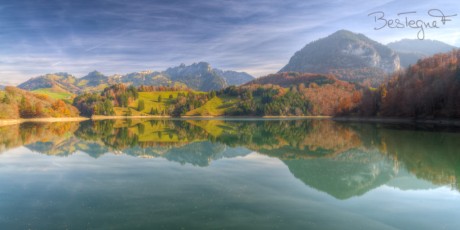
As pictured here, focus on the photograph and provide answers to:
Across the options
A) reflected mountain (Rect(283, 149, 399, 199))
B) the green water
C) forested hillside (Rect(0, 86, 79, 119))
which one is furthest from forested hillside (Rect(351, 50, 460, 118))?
forested hillside (Rect(0, 86, 79, 119))

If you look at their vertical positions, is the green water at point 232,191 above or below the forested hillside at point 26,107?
below

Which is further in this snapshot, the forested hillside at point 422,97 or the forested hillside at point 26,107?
the forested hillside at point 26,107

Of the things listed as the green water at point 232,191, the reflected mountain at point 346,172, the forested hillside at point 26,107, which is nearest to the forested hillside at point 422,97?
the green water at point 232,191

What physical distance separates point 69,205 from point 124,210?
363 cm

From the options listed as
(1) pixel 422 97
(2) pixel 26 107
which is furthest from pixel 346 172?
(2) pixel 26 107

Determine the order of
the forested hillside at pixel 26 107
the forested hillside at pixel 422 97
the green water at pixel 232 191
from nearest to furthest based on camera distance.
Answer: the green water at pixel 232 191, the forested hillside at pixel 422 97, the forested hillside at pixel 26 107

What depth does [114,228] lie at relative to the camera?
14008 mm

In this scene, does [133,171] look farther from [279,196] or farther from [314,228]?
[314,228]

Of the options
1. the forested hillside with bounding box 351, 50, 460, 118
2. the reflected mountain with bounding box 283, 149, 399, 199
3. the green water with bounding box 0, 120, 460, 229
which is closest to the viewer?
the green water with bounding box 0, 120, 460, 229

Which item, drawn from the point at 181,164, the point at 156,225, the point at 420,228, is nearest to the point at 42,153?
the point at 181,164

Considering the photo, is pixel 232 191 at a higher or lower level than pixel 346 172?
higher

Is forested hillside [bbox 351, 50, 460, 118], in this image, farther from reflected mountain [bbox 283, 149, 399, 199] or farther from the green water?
reflected mountain [bbox 283, 149, 399, 199]

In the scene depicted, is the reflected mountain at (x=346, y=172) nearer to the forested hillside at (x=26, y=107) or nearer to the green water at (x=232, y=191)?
the green water at (x=232, y=191)

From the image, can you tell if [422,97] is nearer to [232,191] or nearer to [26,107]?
[232,191]
